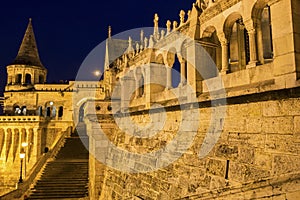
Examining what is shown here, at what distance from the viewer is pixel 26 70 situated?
37594mm

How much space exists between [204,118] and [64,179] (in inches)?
468

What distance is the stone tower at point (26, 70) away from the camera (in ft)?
122

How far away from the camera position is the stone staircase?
13297 millimetres

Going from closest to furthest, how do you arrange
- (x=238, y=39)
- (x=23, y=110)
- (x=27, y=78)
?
1. (x=238, y=39)
2. (x=23, y=110)
3. (x=27, y=78)

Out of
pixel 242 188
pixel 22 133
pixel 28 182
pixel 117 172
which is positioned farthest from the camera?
pixel 22 133

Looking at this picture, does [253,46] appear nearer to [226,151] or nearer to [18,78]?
[226,151]

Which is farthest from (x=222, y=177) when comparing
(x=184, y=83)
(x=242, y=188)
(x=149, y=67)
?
(x=149, y=67)

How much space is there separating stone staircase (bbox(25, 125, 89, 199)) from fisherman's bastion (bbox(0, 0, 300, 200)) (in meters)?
0.08

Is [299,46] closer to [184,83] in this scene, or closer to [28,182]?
[184,83]

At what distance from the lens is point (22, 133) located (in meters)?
31.9

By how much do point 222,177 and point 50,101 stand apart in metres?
36.2

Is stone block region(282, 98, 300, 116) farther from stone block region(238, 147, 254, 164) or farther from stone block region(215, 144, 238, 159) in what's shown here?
stone block region(215, 144, 238, 159)

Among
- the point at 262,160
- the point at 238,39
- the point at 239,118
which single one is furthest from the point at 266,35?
the point at 262,160

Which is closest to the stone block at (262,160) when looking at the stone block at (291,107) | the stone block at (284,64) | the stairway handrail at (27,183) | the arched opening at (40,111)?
the stone block at (291,107)
